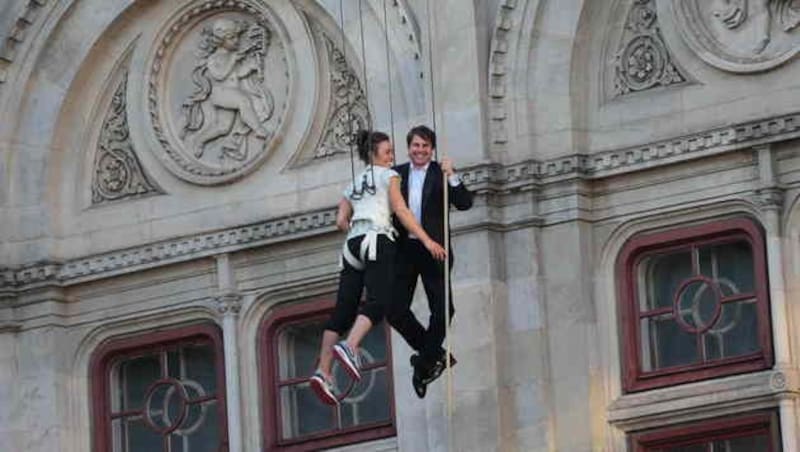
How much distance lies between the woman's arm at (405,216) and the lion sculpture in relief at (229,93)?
278 inches

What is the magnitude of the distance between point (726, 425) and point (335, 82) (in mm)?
5033

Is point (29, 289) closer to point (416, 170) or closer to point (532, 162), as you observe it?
point (532, 162)

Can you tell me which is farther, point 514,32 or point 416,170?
point 514,32

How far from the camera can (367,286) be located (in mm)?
27156

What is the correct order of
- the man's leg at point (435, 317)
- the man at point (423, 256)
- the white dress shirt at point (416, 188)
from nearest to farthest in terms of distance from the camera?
1. the man at point (423, 256)
2. the white dress shirt at point (416, 188)
3. the man's leg at point (435, 317)

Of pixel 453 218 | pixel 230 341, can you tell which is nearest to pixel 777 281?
pixel 453 218

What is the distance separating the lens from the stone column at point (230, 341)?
33250 millimetres

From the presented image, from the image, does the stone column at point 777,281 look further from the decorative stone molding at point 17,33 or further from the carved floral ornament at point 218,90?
the decorative stone molding at point 17,33

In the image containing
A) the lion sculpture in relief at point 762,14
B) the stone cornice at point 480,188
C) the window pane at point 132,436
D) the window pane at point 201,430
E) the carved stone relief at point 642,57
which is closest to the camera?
the stone cornice at point 480,188

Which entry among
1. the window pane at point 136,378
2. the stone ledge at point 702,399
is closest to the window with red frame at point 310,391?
the window pane at point 136,378

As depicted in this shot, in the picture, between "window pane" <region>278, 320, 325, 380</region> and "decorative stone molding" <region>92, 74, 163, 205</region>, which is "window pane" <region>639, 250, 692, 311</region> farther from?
"decorative stone molding" <region>92, 74, 163, 205</region>

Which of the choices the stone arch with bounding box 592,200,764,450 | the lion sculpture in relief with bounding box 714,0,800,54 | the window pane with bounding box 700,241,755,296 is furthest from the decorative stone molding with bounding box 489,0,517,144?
the window pane with bounding box 700,241,755,296

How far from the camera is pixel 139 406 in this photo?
34.2m

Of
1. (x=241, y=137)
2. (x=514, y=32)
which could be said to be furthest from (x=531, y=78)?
(x=241, y=137)
